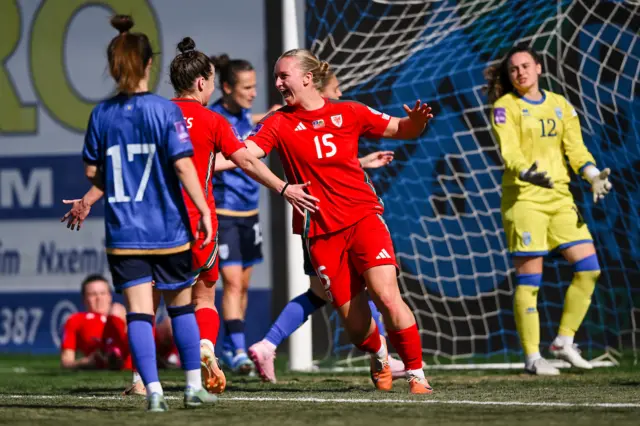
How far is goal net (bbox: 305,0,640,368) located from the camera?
8.09m

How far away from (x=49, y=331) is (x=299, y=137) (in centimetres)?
482

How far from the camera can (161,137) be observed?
4.70m

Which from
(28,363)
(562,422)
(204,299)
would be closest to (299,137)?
(204,299)

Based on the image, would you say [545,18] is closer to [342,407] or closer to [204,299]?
[204,299]

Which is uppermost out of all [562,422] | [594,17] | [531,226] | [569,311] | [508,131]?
[594,17]

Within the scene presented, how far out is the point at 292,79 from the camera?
5.73 meters

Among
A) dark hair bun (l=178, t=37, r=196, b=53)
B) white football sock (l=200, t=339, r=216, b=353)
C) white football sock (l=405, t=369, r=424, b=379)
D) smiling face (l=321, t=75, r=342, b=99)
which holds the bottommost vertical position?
white football sock (l=405, t=369, r=424, b=379)

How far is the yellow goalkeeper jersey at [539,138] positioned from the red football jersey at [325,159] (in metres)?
1.52

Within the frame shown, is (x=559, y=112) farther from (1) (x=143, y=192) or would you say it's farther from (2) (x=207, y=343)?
(1) (x=143, y=192)

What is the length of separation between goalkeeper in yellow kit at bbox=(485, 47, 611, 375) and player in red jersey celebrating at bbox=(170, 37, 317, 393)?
196 centimetres

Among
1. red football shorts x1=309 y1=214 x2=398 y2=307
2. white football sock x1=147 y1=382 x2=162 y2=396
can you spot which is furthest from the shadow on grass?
red football shorts x1=309 y1=214 x2=398 y2=307

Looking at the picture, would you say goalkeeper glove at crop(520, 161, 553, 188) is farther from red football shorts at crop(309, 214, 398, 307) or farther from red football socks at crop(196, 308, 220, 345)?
red football socks at crop(196, 308, 220, 345)

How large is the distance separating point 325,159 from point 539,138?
6.26ft

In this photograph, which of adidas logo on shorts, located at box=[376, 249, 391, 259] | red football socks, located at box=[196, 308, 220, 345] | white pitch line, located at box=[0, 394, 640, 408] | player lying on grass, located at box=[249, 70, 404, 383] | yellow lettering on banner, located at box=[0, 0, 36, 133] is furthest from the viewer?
yellow lettering on banner, located at box=[0, 0, 36, 133]
